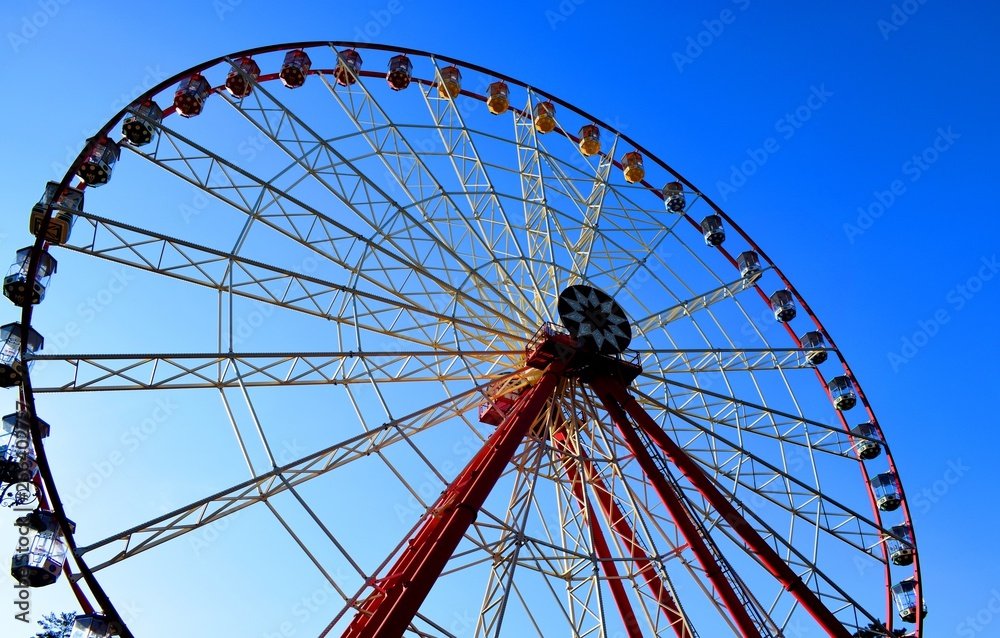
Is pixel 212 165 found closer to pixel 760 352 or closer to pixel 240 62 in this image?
pixel 240 62

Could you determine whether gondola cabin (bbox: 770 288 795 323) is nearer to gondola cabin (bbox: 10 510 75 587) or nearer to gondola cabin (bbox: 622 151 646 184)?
gondola cabin (bbox: 622 151 646 184)

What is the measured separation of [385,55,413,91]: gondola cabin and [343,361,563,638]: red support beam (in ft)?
31.8

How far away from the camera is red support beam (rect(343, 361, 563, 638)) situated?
12.8 metres

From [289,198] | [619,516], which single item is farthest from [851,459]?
[289,198]

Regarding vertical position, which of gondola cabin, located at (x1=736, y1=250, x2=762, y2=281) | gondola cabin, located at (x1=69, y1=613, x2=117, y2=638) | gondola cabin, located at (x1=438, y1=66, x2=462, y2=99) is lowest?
gondola cabin, located at (x1=69, y1=613, x2=117, y2=638)

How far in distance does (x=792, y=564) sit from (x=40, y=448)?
13815mm

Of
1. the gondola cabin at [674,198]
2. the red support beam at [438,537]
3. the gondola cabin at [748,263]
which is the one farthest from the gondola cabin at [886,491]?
the red support beam at [438,537]

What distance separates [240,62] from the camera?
20.2 metres

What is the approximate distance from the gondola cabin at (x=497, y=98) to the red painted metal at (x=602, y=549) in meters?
9.33

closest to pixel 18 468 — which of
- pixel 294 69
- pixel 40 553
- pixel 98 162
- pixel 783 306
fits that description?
pixel 40 553

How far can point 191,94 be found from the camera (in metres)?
19.4

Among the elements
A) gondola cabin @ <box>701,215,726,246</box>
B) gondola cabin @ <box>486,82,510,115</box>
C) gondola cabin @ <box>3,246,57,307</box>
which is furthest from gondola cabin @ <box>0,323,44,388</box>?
gondola cabin @ <box>701,215,726,246</box>

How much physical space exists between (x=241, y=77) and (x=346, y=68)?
3.02 metres

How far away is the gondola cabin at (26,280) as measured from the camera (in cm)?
1530
